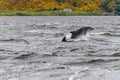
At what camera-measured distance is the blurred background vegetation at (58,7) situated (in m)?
182

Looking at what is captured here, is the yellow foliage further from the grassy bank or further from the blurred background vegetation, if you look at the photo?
the grassy bank

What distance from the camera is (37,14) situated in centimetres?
17212

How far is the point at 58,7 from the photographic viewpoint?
19062 centimetres

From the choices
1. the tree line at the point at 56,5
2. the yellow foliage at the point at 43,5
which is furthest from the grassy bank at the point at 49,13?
the yellow foliage at the point at 43,5

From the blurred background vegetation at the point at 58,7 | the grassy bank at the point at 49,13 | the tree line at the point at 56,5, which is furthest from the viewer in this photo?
the tree line at the point at 56,5

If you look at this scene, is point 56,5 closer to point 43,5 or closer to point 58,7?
point 58,7

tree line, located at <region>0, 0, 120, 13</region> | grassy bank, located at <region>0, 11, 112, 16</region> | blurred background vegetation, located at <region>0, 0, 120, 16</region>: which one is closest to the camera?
grassy bank, located at <region>0, 11, 112, 16</region>

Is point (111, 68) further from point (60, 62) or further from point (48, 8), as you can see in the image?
point (48, 8)

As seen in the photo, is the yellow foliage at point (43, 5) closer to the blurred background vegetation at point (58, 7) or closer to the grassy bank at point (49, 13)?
the blurred background vegetation at point (58, 7)

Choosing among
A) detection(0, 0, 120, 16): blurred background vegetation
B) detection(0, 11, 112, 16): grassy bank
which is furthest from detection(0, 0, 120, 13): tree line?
detection(0, 11, 112, 16): grassy bank

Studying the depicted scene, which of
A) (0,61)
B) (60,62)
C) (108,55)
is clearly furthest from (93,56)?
(0,61)

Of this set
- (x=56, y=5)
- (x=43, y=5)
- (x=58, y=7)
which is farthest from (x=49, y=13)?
(x=56, y=5)

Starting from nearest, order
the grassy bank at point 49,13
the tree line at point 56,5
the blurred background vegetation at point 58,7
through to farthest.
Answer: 1. the grassy bank at point 49,13
2. the blurred background vegetation at point 58,7
3. the tree line at point 56,5

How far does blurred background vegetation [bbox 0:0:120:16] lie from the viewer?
18150 cm
